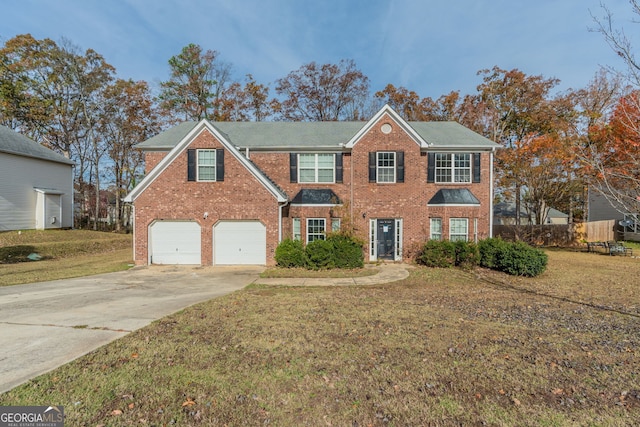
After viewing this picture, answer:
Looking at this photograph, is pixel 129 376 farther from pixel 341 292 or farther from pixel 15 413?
pixel 341 292

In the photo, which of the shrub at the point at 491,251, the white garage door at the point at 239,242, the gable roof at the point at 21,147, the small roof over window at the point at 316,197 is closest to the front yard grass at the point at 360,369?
the shrub at the point at 491,251

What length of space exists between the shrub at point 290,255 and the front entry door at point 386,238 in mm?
4752

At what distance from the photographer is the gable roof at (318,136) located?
53.9 feet

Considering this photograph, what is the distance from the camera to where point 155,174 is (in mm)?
15195

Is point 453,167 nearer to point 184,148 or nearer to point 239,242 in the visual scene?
point 239,242

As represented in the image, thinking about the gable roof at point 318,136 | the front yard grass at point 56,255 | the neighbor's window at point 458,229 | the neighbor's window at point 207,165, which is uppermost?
the gable roof at point 318,136

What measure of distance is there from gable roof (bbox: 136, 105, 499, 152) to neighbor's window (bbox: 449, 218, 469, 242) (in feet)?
12.9

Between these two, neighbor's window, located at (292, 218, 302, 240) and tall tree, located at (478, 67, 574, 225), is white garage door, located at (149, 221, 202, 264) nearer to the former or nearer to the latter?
neighbor's window, located at (292, 218, 302, 240)

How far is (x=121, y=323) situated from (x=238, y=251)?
856 cm

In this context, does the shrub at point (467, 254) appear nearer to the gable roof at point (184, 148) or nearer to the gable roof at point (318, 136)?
the gable roof at point (318, 136)

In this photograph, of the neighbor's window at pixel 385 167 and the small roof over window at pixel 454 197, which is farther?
the neighbor's window at pixel 385 167

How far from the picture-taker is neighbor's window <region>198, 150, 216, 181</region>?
50.0 ft

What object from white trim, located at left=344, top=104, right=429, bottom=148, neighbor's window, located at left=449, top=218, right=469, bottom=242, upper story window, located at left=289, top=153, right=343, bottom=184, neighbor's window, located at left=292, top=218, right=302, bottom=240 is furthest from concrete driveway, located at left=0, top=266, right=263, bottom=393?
neighbor's window, located at left=449, top=218, right=469, bottom=242

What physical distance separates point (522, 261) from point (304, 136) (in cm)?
1245
